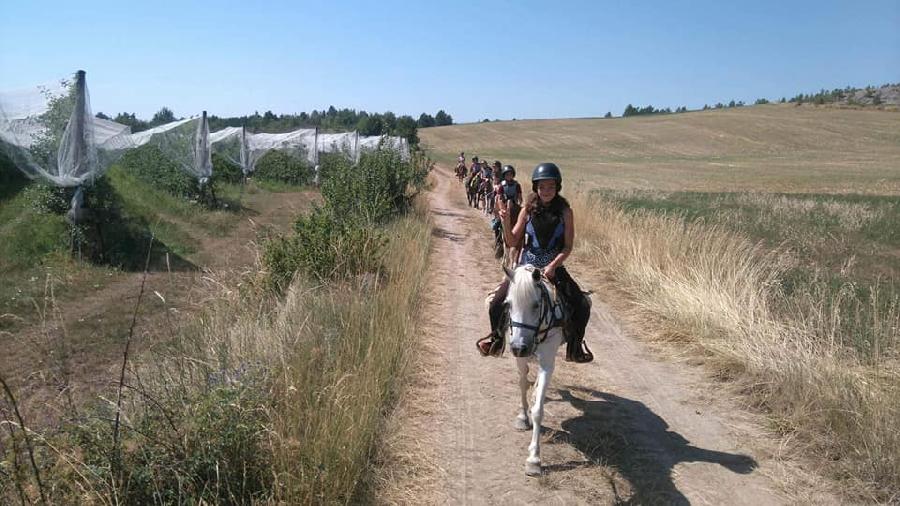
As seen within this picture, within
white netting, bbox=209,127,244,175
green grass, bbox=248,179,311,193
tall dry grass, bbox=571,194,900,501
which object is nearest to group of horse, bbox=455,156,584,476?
tall dry grass, bbox=571,194,900,501

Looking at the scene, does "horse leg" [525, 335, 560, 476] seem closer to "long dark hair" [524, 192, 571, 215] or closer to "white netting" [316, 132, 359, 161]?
"long dark hair" [524, 192, 571, 215]

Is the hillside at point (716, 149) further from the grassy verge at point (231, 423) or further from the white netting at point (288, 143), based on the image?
→ the grassy verge at point (231, 423)

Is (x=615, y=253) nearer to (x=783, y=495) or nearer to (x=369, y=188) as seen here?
(x=369, y=188)

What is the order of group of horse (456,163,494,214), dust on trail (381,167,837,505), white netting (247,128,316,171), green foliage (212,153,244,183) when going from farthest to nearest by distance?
white netting (247,128,316,171) < green foliage (212,153,244,183) < group of horse (456,163,494,214) < dust on trail (381,167,837,505)

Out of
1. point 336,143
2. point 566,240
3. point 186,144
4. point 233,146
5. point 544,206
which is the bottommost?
point 566,240

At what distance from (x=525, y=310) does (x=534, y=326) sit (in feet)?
0.50

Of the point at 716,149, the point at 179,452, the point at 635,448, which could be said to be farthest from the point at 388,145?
the point at 716,149

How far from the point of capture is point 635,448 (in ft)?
15.4

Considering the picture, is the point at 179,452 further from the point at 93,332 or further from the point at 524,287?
the point at 93,332

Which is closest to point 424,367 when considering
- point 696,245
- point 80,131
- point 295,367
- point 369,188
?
point 295,367

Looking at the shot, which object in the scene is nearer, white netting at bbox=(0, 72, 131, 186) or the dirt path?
the dirt path

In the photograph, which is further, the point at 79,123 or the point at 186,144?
the point at 186,144

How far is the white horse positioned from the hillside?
2785 cm

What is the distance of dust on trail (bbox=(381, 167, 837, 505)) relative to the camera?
4.02 metres
